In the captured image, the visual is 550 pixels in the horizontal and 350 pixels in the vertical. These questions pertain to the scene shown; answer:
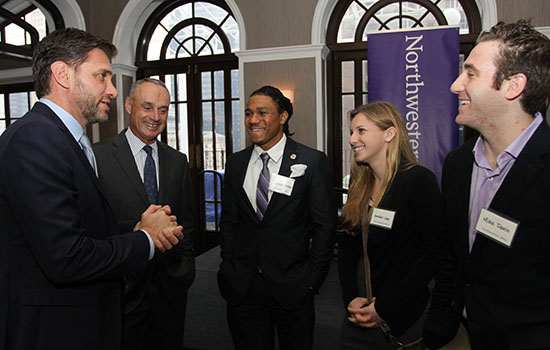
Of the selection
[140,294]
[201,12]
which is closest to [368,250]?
[140,294]

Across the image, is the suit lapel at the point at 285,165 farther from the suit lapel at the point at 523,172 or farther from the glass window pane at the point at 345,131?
the glass window pane at the point at 345,131

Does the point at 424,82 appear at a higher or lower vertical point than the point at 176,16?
lower

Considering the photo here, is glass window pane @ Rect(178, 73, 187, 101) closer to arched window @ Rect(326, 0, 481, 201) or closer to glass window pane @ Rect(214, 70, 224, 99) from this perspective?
glass window pane @ Rect(214, 70, 224, 99)

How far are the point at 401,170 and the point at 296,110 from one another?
3130 millimetres

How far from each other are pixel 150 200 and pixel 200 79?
3860 mm

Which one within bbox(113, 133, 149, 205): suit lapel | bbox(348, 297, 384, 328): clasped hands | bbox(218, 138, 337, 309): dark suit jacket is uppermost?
bbox(113, 133, 149, 205): suit lapel

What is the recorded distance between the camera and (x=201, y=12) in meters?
5.39

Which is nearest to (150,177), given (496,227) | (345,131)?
(496,227)

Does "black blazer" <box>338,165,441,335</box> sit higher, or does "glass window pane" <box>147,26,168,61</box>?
"glass window pane" <box>147,26,168,61</box>

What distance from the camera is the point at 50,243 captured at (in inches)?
41.9

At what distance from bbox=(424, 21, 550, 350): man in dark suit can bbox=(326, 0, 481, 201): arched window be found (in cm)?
348

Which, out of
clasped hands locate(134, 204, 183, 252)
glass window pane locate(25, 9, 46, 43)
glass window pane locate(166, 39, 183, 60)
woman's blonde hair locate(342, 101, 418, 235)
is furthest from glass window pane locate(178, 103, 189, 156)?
clasped hands locate(134, 204, 183, 252)

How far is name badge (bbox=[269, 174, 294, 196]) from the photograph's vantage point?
1859 mm

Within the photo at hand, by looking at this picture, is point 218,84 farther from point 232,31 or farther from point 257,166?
point 257,166
